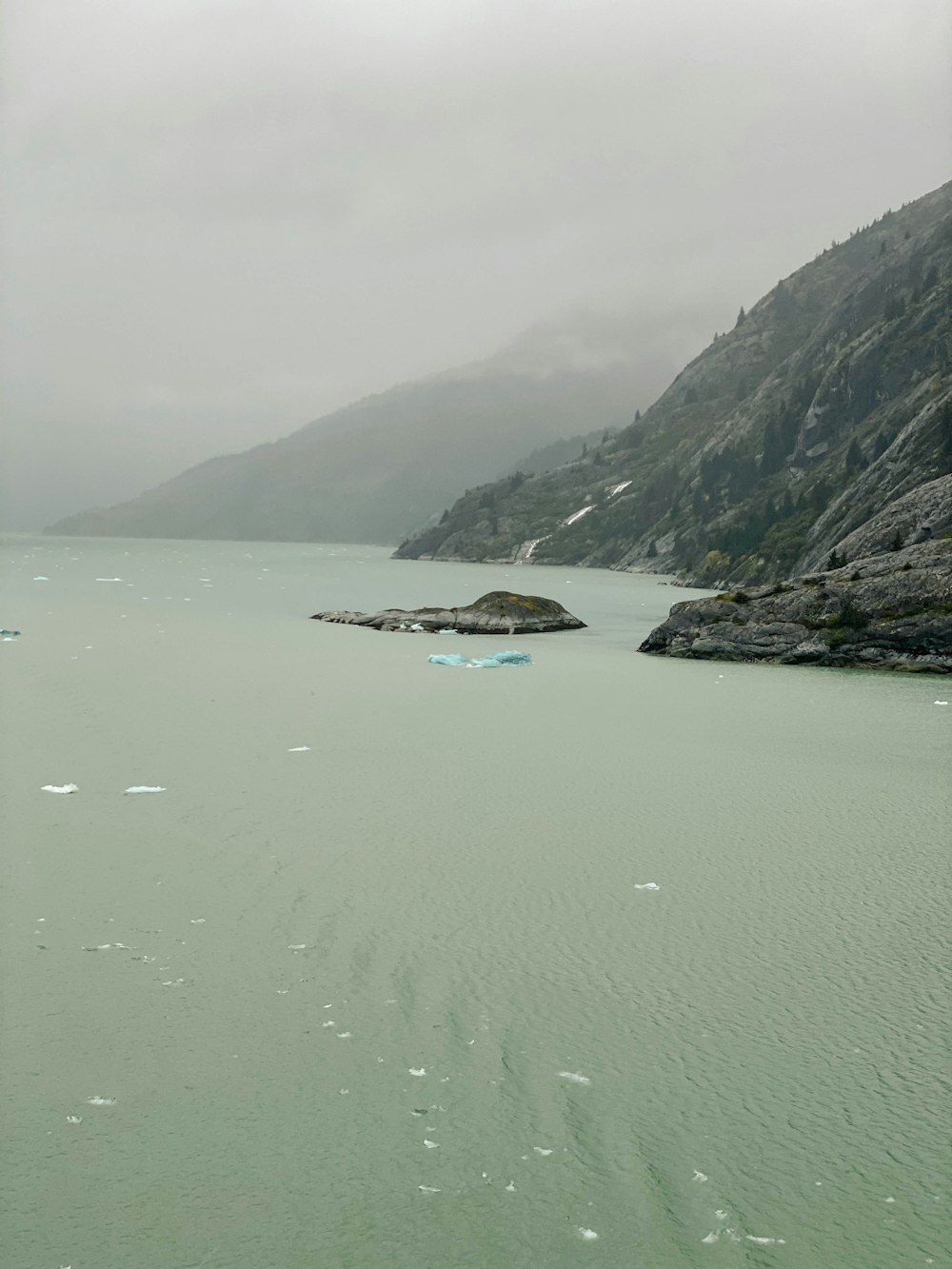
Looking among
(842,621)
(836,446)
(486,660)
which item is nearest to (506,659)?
(486,660)

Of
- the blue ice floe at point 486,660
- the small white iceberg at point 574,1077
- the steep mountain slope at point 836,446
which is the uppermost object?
the steep mountain slope at point 836,446

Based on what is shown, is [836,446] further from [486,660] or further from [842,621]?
[486,660]

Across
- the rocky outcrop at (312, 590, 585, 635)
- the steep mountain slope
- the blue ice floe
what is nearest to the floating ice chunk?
the blue ice floe

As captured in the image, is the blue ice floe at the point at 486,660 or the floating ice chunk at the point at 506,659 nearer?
the blue ice floe at the point at 486,660

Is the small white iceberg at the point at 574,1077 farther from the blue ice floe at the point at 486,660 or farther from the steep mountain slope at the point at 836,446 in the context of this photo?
the steep mountain slope at the point at 836,446

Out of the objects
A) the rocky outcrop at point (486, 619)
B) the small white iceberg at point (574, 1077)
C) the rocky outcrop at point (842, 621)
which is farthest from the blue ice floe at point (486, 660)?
the small white iceberg at point (574, 1077)

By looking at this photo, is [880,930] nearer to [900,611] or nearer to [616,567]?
[900,611]

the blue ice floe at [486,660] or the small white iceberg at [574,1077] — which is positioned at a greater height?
the blue ice floe at [486,660]
